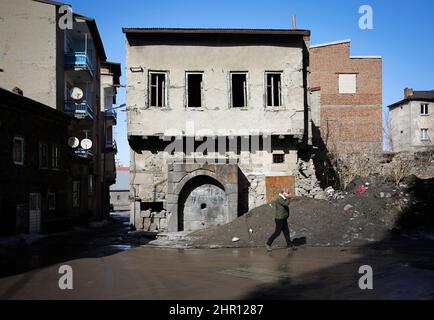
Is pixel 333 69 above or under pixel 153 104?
above

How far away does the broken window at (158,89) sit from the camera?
2173 cm

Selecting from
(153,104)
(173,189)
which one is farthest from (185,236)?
(153,104)

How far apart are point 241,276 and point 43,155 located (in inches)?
651

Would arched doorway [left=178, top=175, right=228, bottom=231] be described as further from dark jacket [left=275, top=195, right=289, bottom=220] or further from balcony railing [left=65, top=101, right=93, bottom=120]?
balcony railing [left=65, top=101, right=93, bottom=120]

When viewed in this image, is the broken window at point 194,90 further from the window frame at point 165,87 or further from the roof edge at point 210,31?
the roof edge at point 210,31

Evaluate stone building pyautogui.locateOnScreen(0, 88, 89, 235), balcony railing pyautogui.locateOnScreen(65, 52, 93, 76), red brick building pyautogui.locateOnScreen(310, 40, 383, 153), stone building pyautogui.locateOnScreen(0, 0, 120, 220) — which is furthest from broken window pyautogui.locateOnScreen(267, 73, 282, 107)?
red brick building pyautogui.locateOnScreen(310, 40, 383, 153)

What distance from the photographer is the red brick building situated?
132ft

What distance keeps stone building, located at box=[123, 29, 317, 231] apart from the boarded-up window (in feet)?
65.2

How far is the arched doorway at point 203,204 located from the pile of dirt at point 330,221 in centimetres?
163

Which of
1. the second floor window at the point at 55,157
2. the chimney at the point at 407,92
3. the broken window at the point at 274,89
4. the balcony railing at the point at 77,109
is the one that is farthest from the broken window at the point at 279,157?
the chimney at the point at 407,92
